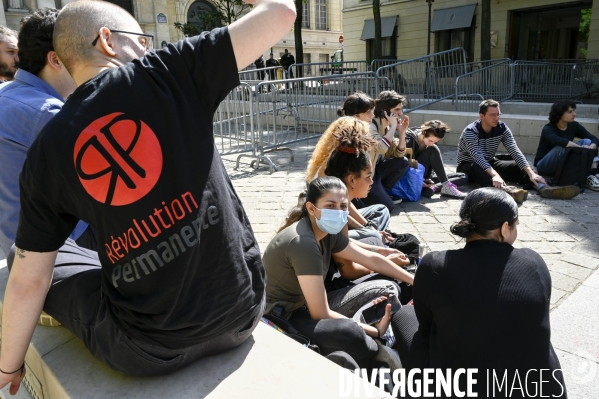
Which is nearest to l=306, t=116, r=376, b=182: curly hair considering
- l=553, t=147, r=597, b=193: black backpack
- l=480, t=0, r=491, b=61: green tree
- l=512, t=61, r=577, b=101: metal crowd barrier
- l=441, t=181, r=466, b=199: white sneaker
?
l=441, t=181, r=466, b=199: white sneaker

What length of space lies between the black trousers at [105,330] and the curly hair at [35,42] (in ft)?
3.36

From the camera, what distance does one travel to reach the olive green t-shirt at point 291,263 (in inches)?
96.3

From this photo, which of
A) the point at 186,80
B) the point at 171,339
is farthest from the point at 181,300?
the point at 186,80

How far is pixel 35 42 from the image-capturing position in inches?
89.1

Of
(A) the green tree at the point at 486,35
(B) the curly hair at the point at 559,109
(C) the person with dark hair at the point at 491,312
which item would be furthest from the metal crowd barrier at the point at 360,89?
(C) the person with dark hair at the point at 491,312

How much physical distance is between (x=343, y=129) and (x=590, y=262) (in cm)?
226

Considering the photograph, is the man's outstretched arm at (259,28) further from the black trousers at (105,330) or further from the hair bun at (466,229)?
the hair bun at (466,229)

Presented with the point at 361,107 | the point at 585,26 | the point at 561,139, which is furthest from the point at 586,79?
the point at 361,107

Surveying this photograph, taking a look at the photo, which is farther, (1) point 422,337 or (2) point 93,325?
(1) point 422,337

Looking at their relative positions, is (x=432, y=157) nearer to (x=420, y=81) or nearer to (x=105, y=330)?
(x=105, y=330)

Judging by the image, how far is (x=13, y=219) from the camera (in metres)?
2.23

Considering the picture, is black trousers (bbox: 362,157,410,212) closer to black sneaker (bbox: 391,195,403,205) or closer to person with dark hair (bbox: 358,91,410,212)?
person with dark hair (bbox: 358,91,410,212)

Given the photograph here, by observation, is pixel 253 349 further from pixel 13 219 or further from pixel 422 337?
pixel 13 219

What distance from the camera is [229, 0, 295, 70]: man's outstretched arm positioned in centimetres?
128
